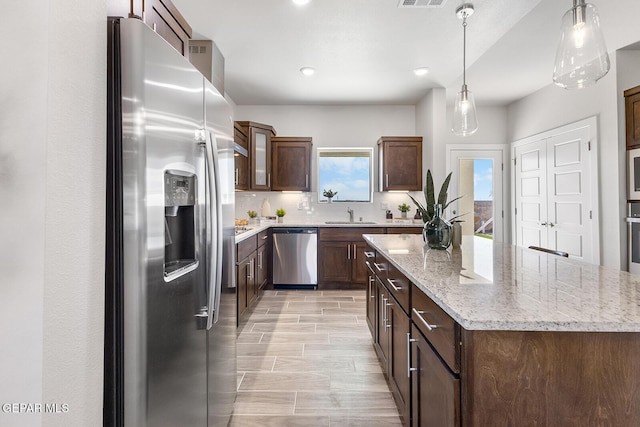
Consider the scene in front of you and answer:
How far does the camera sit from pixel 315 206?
5.42m

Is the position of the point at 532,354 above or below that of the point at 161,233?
below

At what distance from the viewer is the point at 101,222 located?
3.16ft

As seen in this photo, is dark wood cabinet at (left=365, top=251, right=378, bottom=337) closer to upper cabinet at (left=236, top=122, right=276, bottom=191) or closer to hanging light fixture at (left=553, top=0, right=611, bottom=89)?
hanging light fixture at (left=553, top=0, right=611, bottom=89)

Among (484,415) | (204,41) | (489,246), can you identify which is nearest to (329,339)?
(489,246)

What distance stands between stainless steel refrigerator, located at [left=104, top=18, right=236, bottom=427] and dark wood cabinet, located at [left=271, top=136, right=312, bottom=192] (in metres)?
3.59

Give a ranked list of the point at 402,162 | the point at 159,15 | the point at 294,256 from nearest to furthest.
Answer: the point at 159,15 < the point at 294,256 < the point at 402,162

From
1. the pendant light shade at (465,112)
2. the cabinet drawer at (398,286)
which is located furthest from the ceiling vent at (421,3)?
the cabinet drawer at (398,286)

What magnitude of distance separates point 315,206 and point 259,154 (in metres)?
1.25

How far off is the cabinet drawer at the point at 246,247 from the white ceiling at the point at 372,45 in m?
2.00

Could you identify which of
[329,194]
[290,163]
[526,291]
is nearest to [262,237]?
[290,163]

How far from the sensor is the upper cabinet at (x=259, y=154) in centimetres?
467

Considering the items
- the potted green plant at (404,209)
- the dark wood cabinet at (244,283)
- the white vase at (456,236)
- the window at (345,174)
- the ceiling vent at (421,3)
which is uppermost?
the ceiling vent at (421,3)

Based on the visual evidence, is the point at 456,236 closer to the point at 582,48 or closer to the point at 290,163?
the point at 582,48

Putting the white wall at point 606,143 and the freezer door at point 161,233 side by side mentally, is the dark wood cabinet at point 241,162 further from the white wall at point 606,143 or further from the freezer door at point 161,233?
the white wall at point 606,143
